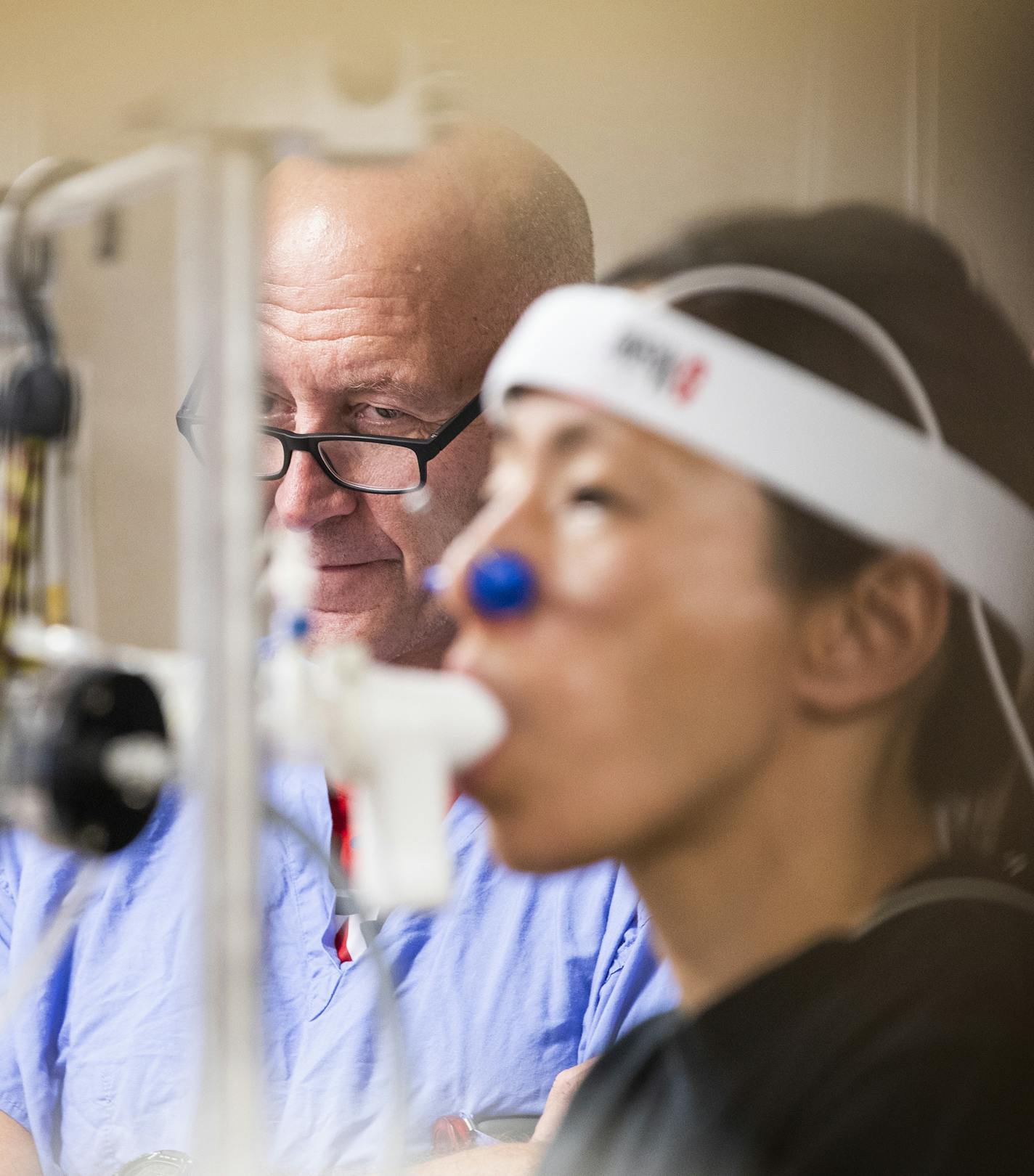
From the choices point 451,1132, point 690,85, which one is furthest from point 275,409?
point 451,1132

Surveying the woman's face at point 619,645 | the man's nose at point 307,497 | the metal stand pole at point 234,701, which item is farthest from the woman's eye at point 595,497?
the man's nose at point 307,497

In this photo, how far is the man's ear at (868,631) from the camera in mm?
546

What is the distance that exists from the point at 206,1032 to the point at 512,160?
45 cm

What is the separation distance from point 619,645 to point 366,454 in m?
0.26

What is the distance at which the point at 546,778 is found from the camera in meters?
0.52

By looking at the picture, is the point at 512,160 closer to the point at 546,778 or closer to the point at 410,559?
the point at 410,559

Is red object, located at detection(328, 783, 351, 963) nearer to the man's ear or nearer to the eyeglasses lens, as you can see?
the eyeglasses lens

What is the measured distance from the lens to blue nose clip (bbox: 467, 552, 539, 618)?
0.52 meters

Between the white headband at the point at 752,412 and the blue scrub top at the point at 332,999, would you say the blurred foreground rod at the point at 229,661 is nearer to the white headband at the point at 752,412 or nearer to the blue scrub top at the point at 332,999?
the white headband at the point at 752,412

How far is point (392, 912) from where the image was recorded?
813 mm

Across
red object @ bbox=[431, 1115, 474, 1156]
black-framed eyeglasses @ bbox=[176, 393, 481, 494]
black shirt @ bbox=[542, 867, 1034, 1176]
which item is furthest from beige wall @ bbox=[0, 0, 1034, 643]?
red object @ bbox=[431, 1115, 474, 1156]

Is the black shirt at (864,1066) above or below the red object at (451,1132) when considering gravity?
above

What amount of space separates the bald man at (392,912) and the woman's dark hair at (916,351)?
165mm

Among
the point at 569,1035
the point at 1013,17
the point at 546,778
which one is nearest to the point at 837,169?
the point at 1013,17
